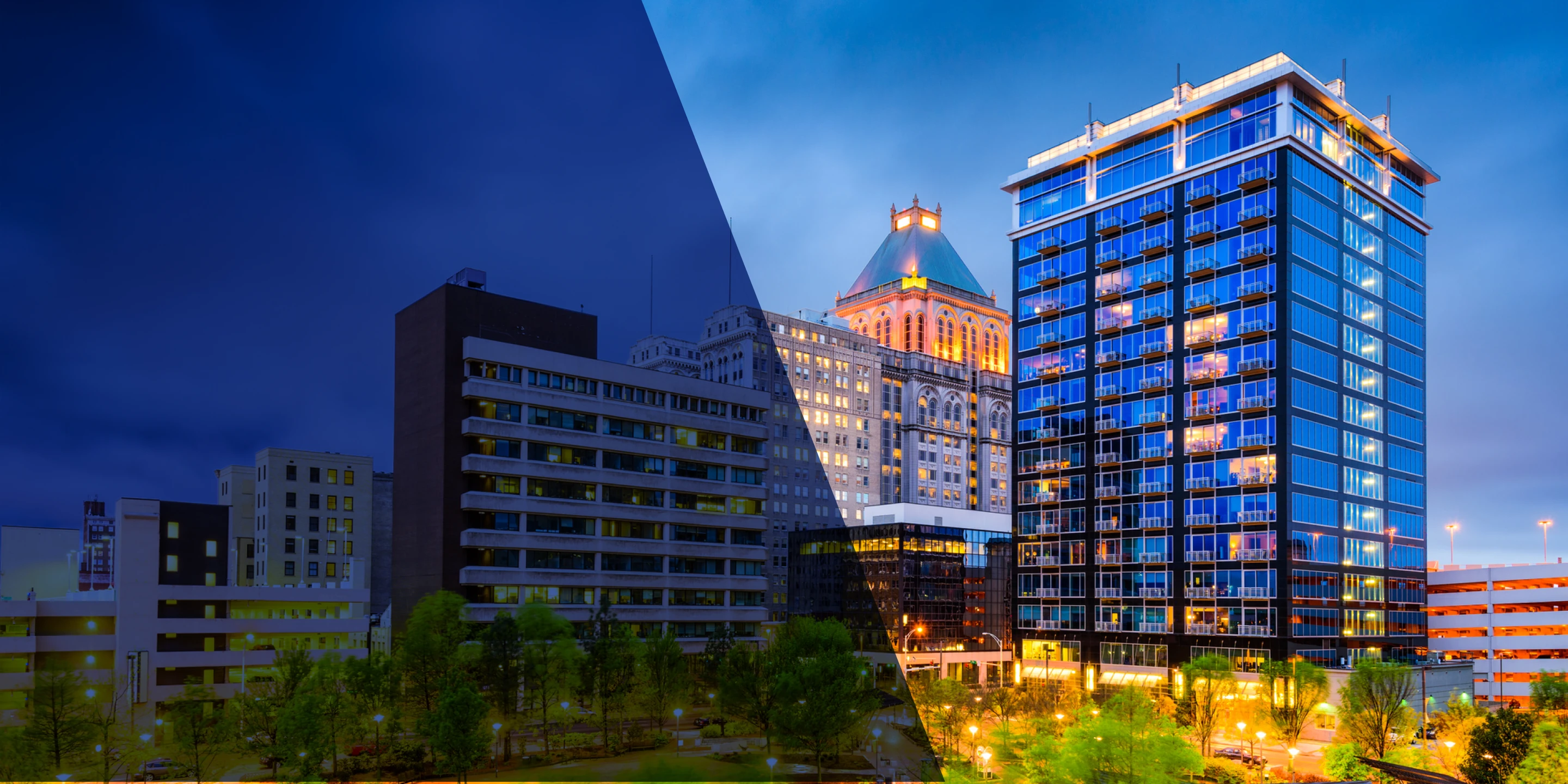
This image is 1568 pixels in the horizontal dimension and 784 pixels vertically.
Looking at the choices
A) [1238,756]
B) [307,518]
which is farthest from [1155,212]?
[307,518]

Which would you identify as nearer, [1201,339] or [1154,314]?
[1201,339]

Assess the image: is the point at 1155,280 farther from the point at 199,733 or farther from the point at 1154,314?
the point at 199,733

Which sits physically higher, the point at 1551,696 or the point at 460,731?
the point at 460,731

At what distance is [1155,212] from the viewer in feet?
387

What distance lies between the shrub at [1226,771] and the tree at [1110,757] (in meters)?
9.63

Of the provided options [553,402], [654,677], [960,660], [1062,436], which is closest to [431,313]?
[553,402]

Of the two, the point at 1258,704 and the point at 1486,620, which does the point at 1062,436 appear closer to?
the point at 1258,704

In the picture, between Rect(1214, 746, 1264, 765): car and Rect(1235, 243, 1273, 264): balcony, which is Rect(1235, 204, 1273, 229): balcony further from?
Rect(1214, 746, 1264, 765): car

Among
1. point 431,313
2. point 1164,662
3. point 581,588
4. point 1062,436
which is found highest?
point 431,313

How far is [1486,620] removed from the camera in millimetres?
122750

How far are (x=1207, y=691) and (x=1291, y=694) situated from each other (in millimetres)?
14645

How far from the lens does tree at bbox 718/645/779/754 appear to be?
257ft

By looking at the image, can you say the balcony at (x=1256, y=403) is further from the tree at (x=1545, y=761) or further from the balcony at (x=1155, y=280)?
the tree at (x=1545, y=761)

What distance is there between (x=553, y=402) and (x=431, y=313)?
46.8 ft
